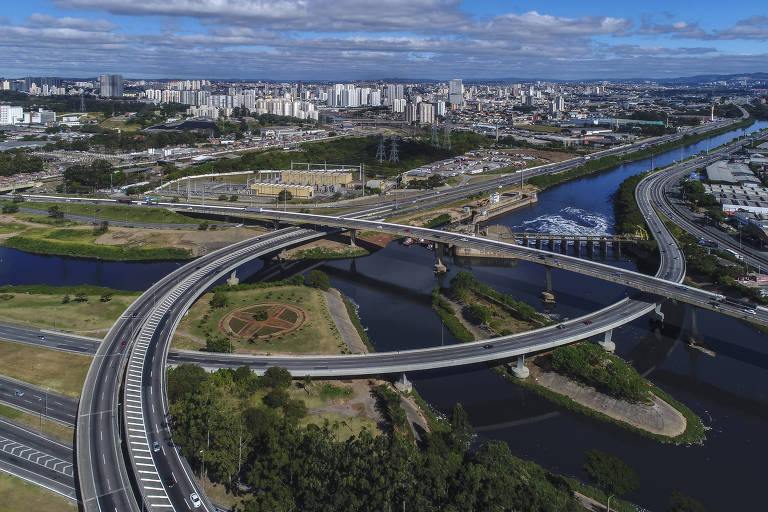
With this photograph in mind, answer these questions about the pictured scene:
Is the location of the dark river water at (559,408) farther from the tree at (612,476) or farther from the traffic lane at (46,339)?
the traffic lane at (46,339)

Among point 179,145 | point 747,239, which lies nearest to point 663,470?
point 747,239

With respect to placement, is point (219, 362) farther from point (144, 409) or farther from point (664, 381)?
point (664, 381)

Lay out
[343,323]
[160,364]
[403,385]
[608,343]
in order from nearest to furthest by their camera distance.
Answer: [160,364]
[403,385]
[608,343]
[343,323]

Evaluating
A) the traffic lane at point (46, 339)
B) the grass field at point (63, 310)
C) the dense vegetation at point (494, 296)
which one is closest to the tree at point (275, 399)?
the traffic lane at point (46, 339)

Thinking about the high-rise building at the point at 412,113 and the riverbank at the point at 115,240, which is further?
the high-rise building at the point at 412,113

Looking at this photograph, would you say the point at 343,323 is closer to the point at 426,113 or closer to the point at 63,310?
the point at 63,310

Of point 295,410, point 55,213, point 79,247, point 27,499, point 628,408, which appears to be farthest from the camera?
point 55,213

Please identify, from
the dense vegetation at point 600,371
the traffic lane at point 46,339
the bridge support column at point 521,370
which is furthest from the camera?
the traffic lane at point 46,339

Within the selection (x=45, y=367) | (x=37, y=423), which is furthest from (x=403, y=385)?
(x=45, y=367)
